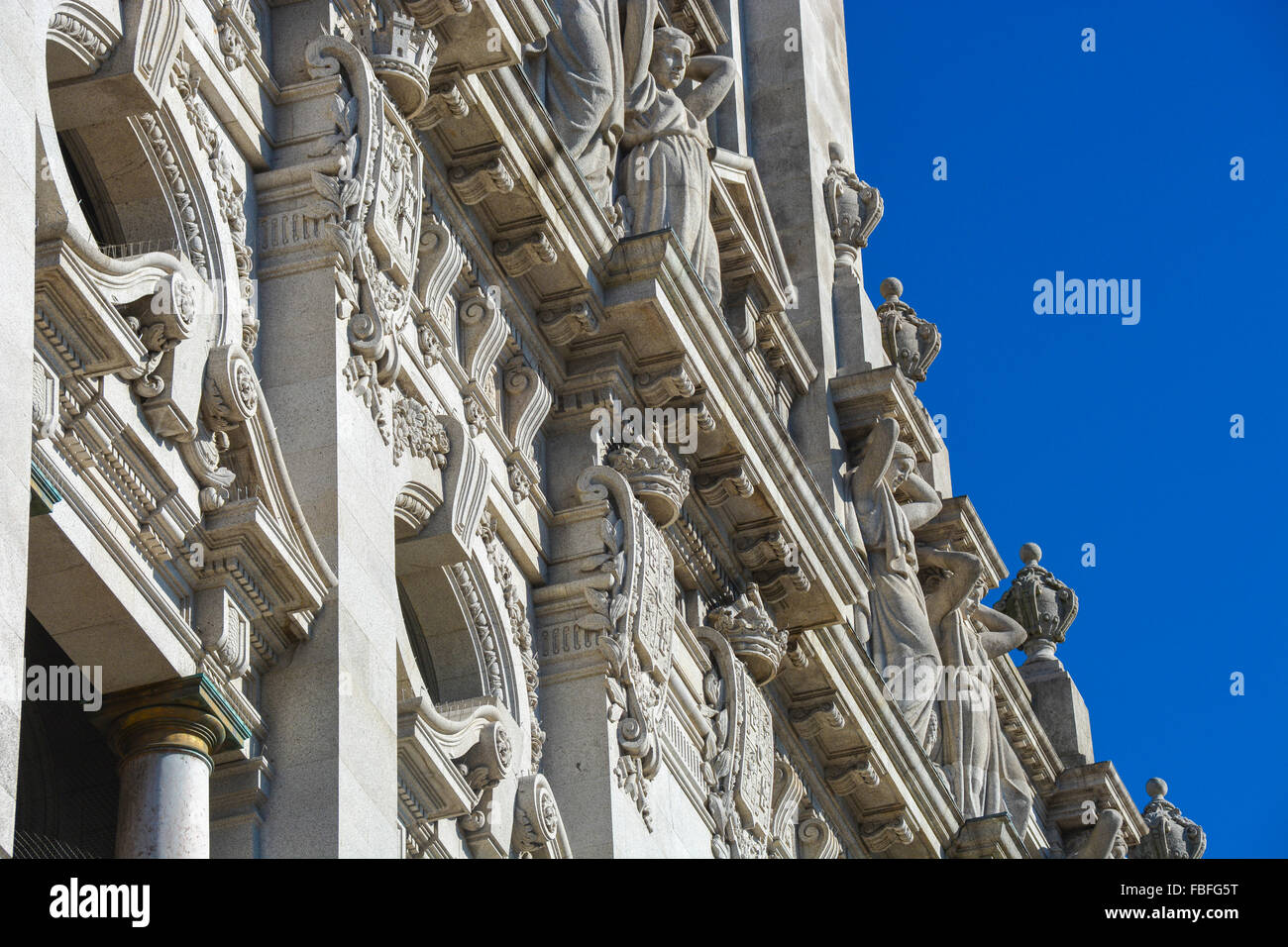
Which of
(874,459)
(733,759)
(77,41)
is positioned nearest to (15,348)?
(77,41)

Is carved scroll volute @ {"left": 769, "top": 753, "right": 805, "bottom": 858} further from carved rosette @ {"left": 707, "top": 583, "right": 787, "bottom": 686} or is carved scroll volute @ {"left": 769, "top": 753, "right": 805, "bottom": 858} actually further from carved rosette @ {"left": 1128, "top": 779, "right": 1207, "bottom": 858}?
carved rosette @ {"left": 1128, "top": 779, "right": 1207, "bottom": 858}

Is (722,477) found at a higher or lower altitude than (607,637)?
higher

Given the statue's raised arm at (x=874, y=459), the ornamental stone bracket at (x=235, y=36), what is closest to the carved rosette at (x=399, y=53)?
the ornamental stone bracket at (x=235, y=36)

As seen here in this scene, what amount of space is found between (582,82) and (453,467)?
Result: 4.87 meters

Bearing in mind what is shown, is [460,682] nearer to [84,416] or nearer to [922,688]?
[84,416]

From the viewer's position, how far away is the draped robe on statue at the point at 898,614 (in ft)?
96.0

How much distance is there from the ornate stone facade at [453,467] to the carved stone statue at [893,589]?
0.05 meters

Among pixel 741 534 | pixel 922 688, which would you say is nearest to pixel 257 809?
pixel 741 534

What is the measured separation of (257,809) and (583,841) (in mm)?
4823

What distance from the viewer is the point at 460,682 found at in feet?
64.7

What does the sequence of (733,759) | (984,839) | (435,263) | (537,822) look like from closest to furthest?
1. (537,822)
2. (435,263)
3. (733,759)
4. (984,839)

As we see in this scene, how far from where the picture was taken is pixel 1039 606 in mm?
37688

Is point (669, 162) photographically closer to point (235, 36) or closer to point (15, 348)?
point (235, 36)
